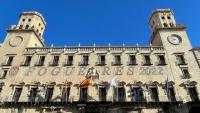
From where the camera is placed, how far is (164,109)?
29.0 metres

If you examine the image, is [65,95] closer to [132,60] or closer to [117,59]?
[117,59]

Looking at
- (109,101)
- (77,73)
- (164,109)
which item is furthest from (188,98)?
(77,73)

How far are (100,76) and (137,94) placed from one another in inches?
208

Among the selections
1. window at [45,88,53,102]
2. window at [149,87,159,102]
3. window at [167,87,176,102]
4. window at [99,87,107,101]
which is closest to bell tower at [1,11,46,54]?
window at [45,88,53,102]

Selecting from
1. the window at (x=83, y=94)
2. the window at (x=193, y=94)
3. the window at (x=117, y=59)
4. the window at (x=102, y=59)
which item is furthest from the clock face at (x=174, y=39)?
the window at (x=83, y=94)

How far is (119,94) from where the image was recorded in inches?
1216

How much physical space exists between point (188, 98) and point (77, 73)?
14075mm

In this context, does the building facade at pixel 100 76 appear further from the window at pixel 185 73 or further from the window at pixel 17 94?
the window at pixel 17 94

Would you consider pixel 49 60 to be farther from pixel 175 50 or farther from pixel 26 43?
pixel 175 50

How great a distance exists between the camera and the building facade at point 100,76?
1147 inches

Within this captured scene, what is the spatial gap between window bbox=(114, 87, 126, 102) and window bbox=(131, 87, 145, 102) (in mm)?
1202

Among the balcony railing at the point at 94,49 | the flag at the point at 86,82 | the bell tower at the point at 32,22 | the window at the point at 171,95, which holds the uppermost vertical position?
the bell tower at the point at 32,22

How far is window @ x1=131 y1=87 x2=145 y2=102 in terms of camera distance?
3014cm

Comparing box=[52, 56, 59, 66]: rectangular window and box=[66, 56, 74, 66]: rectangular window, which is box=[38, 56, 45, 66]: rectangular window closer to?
box=[52, 56, 59, 66]: rectangular window
